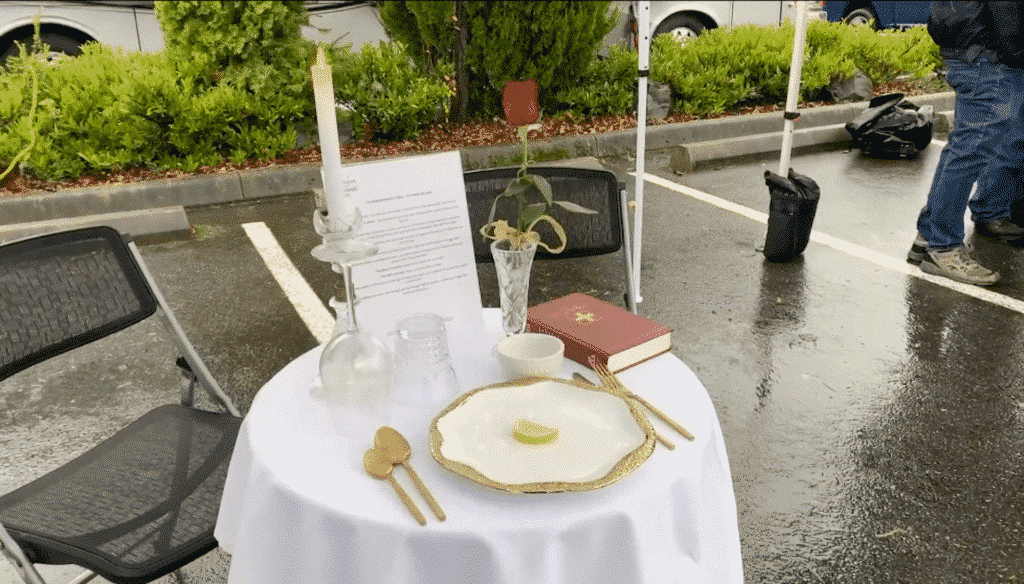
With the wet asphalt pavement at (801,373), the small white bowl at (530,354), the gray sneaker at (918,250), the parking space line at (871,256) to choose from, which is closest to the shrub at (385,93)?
the wet asphalt pavement at (801,373)

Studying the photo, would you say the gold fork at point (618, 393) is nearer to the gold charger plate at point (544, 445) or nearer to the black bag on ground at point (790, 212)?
the gold charger plate at point (544, 445)

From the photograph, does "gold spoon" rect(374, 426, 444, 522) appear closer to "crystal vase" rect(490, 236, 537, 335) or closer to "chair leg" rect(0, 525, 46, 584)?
"crystal vase" rect(490, 236, 537, 335)

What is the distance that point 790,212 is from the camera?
4871 mm

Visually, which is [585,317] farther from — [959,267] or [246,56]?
[246,56]

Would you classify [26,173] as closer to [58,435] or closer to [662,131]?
[58,435]

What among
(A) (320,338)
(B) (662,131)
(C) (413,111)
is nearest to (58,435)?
(A) (320,338)

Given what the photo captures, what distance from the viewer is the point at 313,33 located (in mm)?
9227

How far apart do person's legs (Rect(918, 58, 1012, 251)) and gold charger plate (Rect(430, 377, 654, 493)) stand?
3.87 metres

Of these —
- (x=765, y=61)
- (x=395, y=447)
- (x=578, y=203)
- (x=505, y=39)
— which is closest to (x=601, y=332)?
(x=395, y=447)

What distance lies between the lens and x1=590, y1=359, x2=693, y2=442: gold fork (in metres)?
1.52

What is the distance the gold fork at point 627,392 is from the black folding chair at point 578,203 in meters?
0.94

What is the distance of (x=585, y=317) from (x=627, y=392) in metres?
0.30

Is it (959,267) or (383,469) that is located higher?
(383,469)

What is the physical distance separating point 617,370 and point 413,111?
594cm
